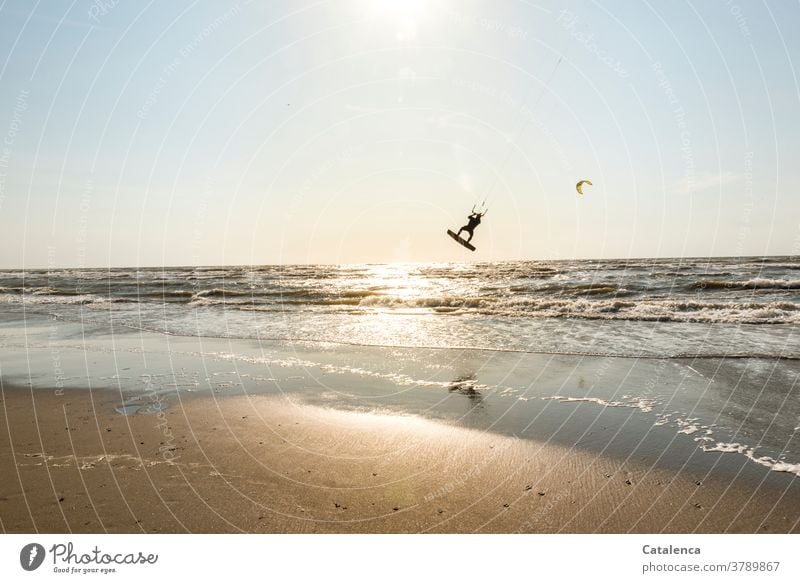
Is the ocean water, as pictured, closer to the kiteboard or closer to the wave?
the wave

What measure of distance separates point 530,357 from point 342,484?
1029cm

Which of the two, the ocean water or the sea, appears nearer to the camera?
the sea

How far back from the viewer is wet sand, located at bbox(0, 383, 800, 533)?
18.5 feet

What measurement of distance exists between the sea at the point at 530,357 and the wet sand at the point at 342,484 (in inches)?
52.9

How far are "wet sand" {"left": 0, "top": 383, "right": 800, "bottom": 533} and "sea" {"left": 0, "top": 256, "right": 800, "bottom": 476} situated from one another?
1343 mm

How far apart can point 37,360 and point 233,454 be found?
12.4 metres

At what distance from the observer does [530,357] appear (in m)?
15.4

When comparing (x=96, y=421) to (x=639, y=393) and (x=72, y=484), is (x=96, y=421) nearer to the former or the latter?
(x=72, y=484)

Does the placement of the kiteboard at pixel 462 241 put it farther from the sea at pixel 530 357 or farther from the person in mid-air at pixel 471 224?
the sea at pixel 530 357

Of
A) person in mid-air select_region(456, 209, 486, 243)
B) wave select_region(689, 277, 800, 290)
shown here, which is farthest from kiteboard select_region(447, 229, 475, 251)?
wave select_region(689, 277, 800, 290)
